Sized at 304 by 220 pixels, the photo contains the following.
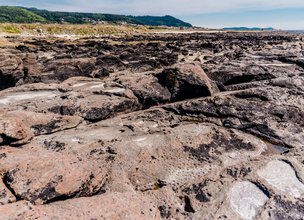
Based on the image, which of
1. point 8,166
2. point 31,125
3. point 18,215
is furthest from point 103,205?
point 31,125

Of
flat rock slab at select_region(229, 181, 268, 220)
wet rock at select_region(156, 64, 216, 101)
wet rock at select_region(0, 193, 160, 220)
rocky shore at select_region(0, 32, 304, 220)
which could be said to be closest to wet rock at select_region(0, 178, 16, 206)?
rocky shore at select_region(0, 32, 304, 220)

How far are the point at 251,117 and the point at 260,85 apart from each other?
4659 mm

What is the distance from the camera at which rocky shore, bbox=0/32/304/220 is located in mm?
7191

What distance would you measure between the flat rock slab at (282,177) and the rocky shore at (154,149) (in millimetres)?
34

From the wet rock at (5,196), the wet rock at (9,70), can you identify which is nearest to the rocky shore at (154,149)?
the wet rock at (5,196)

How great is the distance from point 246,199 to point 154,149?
11.0 feet

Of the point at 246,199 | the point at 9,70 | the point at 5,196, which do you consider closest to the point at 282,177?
the point at 246,199

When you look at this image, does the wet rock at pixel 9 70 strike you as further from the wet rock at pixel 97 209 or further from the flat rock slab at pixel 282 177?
the flat rock slab at pixel 282 177

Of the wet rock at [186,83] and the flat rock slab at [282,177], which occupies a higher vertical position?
the wet rock at [186,83]

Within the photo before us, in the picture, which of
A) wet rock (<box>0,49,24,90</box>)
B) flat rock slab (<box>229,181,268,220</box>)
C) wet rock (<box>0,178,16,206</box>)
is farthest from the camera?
wet rock (<box>0,49,24,90</box>)

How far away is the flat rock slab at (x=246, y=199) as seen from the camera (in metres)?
7.83

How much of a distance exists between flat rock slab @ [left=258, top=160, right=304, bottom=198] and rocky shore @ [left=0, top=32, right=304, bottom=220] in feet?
0.11

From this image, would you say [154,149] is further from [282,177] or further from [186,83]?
[186,83]

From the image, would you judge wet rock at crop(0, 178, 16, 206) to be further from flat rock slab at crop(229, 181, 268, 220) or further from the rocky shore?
flat rock slab at crop(229, 181, 268, 220)
